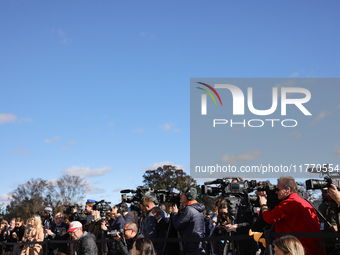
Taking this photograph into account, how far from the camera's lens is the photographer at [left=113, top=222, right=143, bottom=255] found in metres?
6.69

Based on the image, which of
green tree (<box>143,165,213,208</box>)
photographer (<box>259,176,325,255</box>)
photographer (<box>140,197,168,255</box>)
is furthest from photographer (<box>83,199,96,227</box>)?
green tree (<box>143,165,213,208</box>)

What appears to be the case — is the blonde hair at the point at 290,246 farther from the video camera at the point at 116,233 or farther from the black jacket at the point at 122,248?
the video camera at the point at 116,233

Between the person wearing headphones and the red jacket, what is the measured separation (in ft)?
5.94

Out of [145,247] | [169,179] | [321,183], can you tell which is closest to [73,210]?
[145,247]

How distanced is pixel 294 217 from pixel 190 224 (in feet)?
7.30

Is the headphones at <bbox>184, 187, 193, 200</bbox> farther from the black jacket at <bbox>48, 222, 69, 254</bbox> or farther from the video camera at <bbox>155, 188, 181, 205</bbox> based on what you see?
the black jacket at <bbox>48, 222, 69, 254</bbox>

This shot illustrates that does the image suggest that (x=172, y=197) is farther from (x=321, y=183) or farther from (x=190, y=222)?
(x=321, y=183)

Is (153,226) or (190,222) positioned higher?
(190,222)

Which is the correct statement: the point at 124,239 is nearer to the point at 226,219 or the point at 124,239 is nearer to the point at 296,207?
the point at 226,219

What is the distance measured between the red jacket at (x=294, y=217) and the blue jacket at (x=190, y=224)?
1.80 m

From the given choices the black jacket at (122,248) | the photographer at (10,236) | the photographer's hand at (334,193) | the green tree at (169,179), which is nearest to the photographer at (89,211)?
the black jacket at (122,248)

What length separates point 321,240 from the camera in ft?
17.1

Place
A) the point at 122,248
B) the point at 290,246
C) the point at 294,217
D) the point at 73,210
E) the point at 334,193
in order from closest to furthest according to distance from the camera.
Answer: the point at 290,246 < the point at 334,193 < the point at 294,217 < the point at 122,248 < the point at 73,210

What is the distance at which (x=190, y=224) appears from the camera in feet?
22.9
